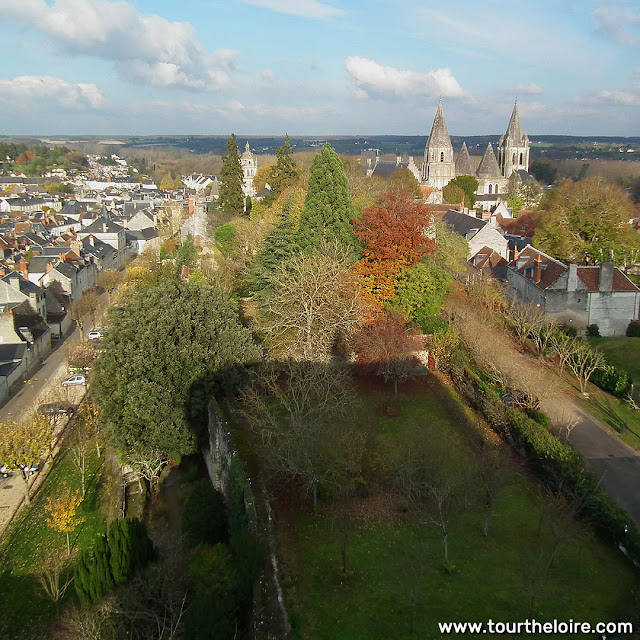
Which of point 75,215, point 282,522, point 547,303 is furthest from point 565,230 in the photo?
point 75,215

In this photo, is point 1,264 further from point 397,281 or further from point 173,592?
point 173,592

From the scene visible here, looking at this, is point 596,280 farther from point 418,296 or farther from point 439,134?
point 439,134

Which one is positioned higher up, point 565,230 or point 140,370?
point 565,230

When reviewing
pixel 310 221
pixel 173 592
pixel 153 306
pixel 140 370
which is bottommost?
pixel 173 592

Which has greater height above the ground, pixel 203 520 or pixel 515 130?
pixel 515 130

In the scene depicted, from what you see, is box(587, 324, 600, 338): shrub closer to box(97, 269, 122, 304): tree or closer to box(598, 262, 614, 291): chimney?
box(598, 262, 614, 291): chimney

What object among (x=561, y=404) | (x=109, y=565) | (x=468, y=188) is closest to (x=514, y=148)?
(x=468, y=188)
